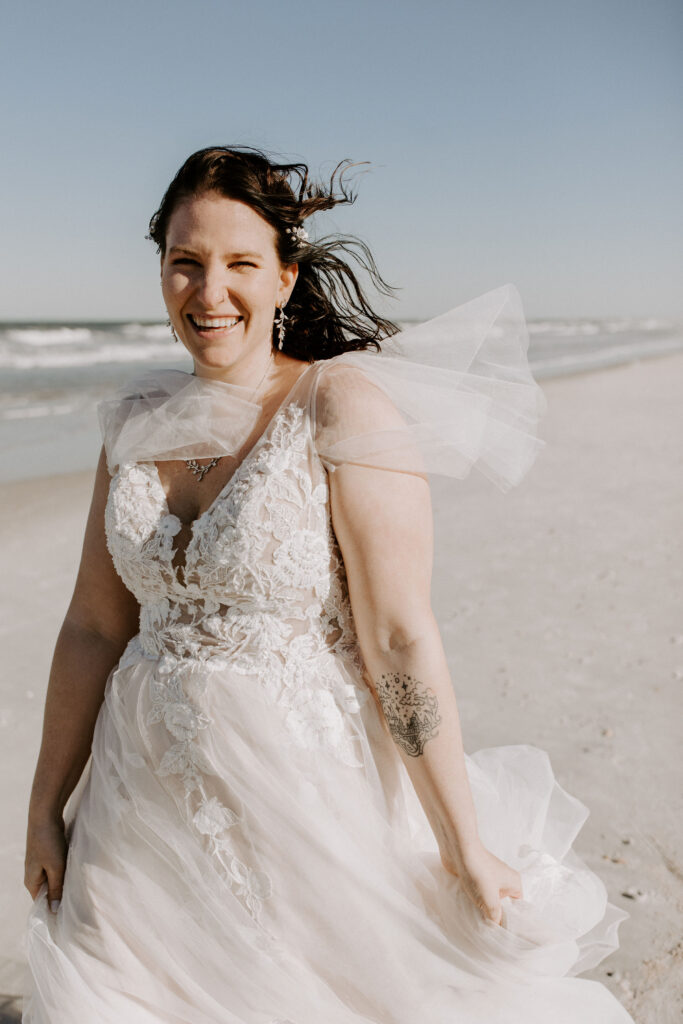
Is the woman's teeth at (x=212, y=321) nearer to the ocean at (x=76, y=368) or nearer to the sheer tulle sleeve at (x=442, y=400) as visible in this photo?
the sheer tulle sleeve at (x=442, y=400)

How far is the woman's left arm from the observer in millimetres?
1814

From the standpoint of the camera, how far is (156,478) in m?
2.08

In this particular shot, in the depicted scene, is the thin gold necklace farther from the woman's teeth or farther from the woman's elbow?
the woman's elbow

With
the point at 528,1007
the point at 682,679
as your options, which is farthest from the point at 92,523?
the point at 682,679

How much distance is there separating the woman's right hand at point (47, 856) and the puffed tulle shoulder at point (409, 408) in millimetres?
895

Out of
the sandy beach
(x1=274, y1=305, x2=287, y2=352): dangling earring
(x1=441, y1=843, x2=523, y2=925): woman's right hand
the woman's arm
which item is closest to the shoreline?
A: the sandy beach

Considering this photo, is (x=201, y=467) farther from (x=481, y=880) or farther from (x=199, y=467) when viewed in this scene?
(x=481, y=880)

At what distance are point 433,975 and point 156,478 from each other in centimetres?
127

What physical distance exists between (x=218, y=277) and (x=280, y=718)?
103cm

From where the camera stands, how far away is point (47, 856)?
204 centimetres

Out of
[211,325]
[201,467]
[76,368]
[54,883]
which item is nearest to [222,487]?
[201,467]

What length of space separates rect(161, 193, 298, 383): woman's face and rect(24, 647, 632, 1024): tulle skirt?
0.78m

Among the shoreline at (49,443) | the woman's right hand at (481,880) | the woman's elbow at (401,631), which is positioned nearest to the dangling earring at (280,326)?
the woman's elbow at (401,631)

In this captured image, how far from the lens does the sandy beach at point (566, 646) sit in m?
2.97
